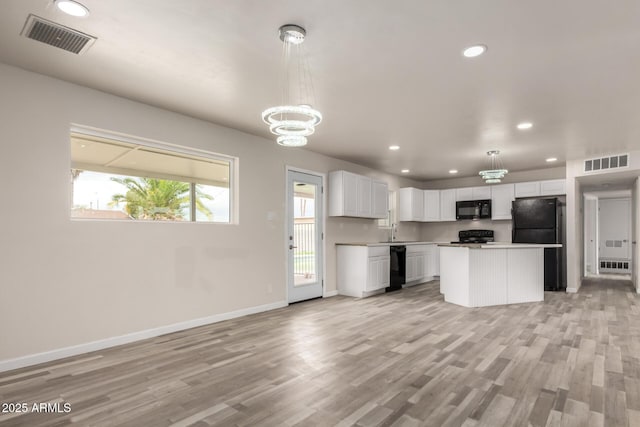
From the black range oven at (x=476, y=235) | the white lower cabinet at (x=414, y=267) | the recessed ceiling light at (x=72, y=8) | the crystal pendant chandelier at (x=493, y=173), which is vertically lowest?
the white lower cabinet at (x=414, y=267)

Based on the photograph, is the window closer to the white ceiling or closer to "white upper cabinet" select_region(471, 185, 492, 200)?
the white ceiling

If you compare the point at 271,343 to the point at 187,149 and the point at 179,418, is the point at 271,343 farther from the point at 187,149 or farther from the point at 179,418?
the point at 187,149

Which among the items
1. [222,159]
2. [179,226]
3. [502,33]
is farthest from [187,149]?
[502,33]

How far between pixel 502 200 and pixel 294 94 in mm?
6389

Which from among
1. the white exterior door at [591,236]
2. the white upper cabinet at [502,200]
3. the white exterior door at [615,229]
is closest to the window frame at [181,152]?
the white upper cabinet at [502,200]

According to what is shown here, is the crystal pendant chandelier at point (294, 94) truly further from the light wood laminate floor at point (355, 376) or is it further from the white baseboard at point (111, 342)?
the white baseboard at point (111, 342)

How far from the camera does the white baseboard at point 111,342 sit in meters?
3.08

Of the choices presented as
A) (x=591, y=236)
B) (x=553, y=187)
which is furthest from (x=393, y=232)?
(x=591, y=236)

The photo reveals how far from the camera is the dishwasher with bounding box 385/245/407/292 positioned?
7047 millimetres

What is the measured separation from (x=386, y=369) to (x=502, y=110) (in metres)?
3.17

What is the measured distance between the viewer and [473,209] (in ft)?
27.6

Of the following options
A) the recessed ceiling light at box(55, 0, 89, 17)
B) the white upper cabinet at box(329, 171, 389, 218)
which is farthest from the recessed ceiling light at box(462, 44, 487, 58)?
the white upper cabinet at box(329, 171, 389, 218)

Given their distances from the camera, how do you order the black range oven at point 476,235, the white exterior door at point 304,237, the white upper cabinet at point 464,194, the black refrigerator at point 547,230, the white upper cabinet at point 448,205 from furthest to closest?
the white upper cabinet at point 448,205 → the white upper cabinet at point 464,194 → the black range oven at point 476,235 → the black refrigerator at point 547,230 → the white exterior door at point 304,237

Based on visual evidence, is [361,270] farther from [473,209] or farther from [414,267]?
[473,209]
